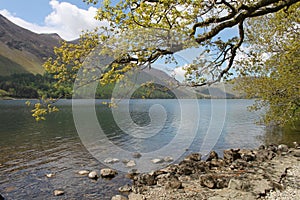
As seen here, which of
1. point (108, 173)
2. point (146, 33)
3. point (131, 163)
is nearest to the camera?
point (146, 33)

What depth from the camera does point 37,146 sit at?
31.6 metres

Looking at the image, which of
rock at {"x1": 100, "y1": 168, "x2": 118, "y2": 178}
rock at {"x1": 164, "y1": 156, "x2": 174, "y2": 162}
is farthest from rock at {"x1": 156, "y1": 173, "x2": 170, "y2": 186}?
rock at {"x1": 164, "y1": 156, "x2": 174, "y2": 162}

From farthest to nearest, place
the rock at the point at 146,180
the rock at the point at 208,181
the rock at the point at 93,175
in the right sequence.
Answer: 1. the rock at the point at 93,175
2. the rock at the point at 146,180
3. the rock at the point at 208,181

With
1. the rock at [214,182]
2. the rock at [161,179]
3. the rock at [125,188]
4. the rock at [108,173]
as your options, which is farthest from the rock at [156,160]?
the rock at [214,182]

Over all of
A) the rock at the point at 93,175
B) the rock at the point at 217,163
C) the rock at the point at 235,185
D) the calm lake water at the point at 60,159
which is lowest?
the calm lake water at the point at 60,159

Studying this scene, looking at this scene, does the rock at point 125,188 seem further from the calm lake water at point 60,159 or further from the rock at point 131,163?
the rock at point 131,163

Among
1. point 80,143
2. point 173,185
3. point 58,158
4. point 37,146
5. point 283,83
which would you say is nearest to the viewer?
point 173,185

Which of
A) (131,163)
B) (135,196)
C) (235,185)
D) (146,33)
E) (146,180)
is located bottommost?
(131,163)

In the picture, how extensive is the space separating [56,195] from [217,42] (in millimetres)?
12757

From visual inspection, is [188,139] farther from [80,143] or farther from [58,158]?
[58,158]

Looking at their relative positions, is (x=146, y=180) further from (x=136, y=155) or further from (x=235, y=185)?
(x=136, y=155)

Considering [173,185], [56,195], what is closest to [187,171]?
[173,185]

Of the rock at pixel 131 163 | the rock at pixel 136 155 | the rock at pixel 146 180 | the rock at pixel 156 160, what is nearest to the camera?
the rock at pixel 146 180

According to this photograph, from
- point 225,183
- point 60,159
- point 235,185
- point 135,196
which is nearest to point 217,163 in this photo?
point 225,183
